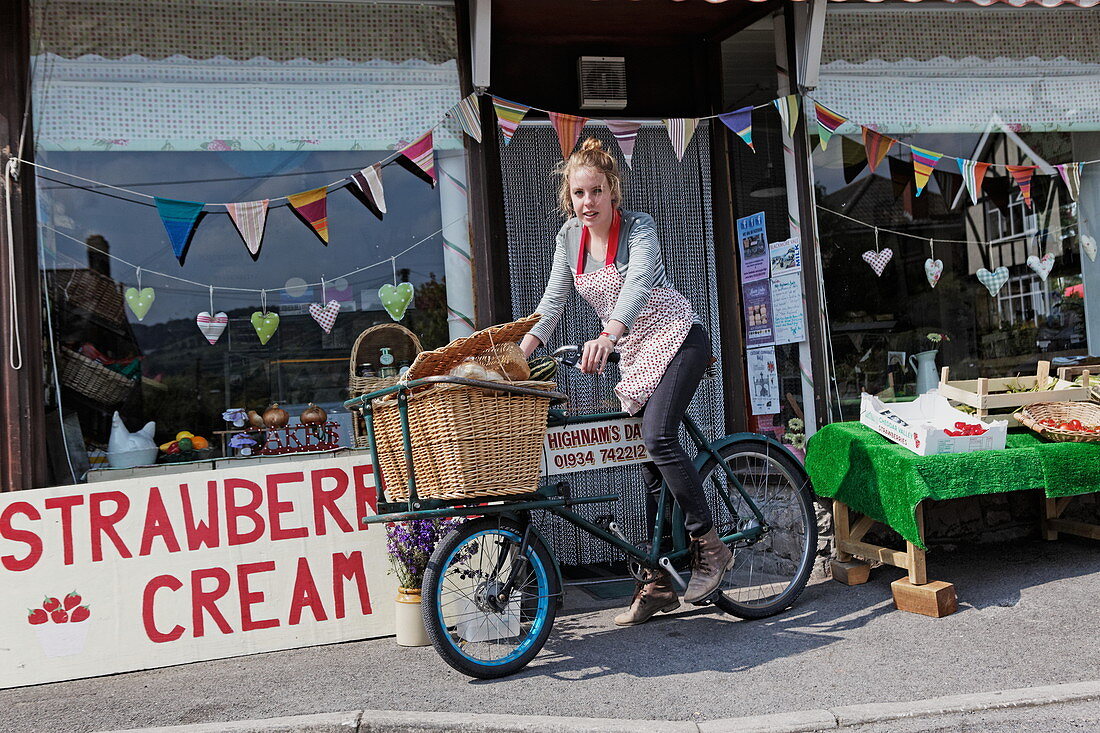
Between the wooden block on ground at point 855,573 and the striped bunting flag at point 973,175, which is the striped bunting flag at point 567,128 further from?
the wooden block on ground at point 855,573

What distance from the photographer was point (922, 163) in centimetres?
617

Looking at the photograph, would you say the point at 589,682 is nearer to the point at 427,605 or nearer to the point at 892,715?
the point at 427,605

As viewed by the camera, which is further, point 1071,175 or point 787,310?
point 1071,175

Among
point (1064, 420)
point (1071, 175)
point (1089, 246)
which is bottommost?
point (1064, 420)

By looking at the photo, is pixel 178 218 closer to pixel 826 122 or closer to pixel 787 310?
pixel 787 310

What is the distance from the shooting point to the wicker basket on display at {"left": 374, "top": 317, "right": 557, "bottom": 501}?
3.70 metres

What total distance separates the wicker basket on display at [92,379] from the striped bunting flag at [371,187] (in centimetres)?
161

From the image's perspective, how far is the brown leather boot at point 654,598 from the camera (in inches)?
179

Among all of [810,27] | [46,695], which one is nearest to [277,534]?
[46,695]

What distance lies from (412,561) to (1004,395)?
126 inches

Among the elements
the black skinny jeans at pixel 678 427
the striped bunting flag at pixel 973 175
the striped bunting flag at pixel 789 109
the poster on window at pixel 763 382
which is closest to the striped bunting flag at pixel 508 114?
the striped bunting flag at pixel 789 109

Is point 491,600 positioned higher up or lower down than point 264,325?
lower down

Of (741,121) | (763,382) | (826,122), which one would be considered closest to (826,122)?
(826,122)

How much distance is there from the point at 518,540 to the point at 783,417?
268 cm
